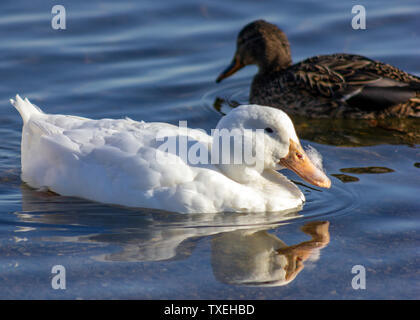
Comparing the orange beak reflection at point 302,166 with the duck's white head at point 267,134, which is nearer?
the duck's white head at point 267,134

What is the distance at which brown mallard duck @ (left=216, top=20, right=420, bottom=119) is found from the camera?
27.9 feet

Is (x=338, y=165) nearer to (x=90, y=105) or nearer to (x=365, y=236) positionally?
(x=365, y=236)

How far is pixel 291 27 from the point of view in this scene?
10.8m

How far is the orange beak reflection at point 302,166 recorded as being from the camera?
20.3 ft

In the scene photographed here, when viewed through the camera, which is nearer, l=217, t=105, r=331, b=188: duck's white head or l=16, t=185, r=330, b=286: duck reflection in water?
l=16, t=185, r=330, b=286: duck reflection in water

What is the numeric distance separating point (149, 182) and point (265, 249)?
104cm

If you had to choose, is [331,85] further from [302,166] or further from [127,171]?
[127,171]

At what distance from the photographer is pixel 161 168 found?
5844mm

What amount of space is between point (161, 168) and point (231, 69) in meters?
3.83

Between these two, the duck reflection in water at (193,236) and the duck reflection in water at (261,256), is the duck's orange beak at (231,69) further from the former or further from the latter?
the duck reflection in water at (261,256)

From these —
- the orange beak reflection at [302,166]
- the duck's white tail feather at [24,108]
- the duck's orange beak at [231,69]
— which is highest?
the duck's orange beak at [231,69]

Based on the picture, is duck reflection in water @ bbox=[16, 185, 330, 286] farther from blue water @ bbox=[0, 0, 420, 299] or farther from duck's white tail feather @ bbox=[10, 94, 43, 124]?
duck's white tail feather @ bbox=[10, 94, 43, 124]

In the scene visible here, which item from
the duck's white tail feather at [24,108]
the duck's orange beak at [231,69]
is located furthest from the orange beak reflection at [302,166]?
the duck's orange beak at [231,69]

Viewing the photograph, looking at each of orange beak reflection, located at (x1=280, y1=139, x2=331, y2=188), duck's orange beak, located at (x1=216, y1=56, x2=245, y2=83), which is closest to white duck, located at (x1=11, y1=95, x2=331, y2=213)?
orange beak reflection, located at (x1=280, y1=139, x2=331, y2=188)
